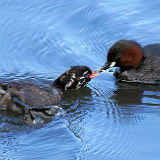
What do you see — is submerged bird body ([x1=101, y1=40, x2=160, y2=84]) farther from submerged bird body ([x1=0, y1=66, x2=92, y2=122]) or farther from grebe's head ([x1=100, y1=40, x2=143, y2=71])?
submerged bird body ([x1=0, y1=66, x2=92, y2=122])

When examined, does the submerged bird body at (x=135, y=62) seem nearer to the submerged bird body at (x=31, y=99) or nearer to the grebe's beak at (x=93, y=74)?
the grebe's beak at (x=93, y=74)

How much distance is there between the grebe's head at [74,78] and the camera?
814 centimetres

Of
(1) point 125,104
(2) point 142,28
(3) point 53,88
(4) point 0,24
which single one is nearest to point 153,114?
(1) point 125,104

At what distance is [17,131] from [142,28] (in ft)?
13.8

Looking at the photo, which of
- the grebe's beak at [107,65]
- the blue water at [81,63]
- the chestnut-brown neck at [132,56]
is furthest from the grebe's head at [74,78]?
the chestnut-brown neck at [132,56]

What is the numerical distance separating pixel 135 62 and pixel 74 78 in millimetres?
1225

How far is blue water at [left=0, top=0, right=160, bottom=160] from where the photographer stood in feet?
21.6

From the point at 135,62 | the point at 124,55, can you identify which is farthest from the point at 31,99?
the point at 135,62

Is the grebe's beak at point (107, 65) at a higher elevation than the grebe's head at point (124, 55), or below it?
below

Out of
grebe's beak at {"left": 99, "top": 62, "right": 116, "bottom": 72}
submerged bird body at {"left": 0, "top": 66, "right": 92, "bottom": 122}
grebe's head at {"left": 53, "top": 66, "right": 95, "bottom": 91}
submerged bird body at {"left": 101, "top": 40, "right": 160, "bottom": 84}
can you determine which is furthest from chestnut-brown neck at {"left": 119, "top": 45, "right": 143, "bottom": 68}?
submerged bird body at {"left": 0, "top": 66, "right": 92, "bottom": 122}

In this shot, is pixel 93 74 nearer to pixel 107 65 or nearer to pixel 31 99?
pixel 107 65

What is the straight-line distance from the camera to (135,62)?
8727 mm

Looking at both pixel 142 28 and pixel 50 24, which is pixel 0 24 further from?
pixel 142 28

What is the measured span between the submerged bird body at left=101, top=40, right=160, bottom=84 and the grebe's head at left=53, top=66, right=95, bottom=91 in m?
0.42
